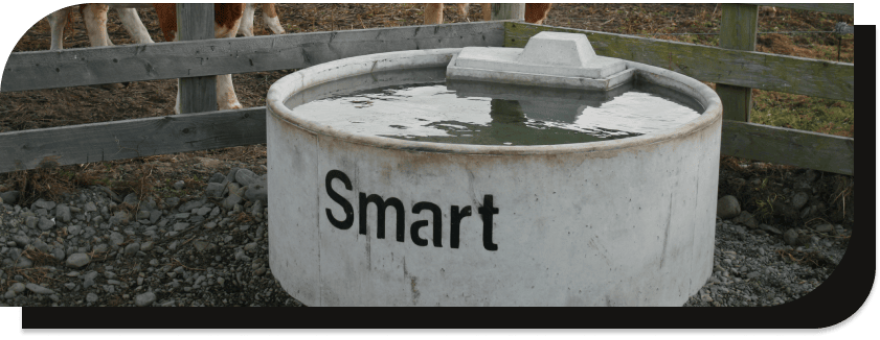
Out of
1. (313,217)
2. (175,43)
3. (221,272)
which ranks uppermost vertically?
(175,43)

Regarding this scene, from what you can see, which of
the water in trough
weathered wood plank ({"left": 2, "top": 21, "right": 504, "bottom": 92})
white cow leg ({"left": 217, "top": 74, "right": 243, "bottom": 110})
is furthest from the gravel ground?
white cow leg ({"left": 217, "top": 74, "right": 243, "bottom": 110})

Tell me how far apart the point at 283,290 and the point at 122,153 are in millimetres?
1543

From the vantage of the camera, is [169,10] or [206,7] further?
[169,10]

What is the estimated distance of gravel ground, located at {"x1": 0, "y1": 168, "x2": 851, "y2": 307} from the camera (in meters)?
4.39

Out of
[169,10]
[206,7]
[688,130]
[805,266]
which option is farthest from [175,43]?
[805,266]

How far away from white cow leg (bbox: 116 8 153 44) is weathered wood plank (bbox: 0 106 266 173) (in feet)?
7.13

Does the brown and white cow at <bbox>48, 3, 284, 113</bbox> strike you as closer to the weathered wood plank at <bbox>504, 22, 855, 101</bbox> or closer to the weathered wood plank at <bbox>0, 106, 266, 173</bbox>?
the weathered wood plank at <bbox>0, 106, 266, 173</bbox>

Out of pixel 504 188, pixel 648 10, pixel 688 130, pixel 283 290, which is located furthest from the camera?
pixel 648 10

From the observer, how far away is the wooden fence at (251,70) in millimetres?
4961

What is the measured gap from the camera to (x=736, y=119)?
543cm

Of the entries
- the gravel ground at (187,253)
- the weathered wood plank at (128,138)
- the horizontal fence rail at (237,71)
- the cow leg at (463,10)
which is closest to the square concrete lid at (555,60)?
the horizontal fence rail at (237,71)

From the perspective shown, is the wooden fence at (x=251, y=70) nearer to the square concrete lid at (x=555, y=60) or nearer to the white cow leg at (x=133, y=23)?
the square concrete lid at (x=555, y=60)

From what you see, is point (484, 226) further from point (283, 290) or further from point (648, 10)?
point (648, 10)

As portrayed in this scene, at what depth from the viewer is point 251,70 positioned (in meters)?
5.48
